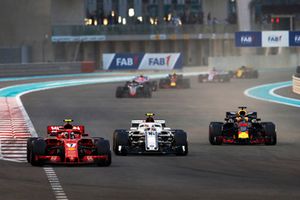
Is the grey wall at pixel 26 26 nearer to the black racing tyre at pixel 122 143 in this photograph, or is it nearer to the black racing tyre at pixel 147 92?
the black racing tyre at pixel 147 92

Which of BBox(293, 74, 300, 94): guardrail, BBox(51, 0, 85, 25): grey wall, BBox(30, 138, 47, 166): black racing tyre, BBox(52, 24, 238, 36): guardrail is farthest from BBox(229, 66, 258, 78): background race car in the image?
BBox(30, 138, 47, 166): black racing tyre

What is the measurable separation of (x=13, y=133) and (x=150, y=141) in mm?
7694

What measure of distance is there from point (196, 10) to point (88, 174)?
3352 inches

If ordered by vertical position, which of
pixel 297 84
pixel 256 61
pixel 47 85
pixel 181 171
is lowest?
pixel 256 61

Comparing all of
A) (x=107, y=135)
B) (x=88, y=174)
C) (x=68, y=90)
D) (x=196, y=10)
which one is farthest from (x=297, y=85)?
(x=196, y=10)

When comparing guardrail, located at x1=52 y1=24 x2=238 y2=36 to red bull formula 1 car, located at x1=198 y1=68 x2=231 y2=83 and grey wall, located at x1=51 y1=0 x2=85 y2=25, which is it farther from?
red bull formula 1 car, located at x1=198 y1=68 x2=231 y2=83

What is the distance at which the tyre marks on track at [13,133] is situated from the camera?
24064 mm

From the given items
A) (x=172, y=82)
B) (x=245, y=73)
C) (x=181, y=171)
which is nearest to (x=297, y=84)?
(x=172, y=82)

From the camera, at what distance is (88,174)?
20.0m

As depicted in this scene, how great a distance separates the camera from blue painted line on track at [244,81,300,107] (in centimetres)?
4731

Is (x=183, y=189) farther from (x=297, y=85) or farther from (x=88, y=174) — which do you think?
(x=297, y=85)

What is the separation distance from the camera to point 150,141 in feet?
76.7

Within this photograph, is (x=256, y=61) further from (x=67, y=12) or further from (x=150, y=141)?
(x=150, y=141)

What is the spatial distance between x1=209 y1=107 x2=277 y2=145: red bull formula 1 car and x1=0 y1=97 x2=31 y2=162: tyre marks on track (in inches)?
180
